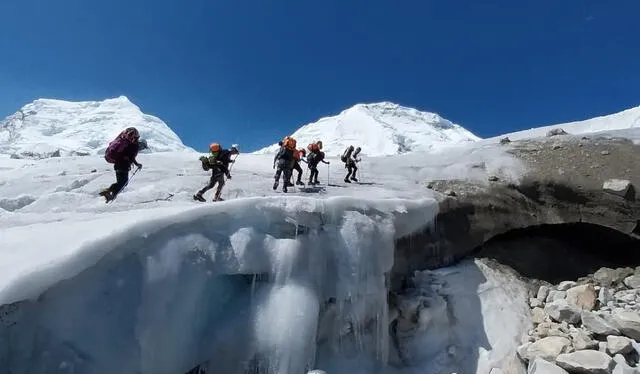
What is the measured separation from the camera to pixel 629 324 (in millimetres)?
9664

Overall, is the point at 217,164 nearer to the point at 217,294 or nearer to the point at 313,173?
the point at 313,173

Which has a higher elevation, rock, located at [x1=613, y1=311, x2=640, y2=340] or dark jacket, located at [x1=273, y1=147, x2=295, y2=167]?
dark jacket, located at [x1=273, y1=147, x2=295, y2=167]

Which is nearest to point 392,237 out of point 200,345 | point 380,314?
point 380,314

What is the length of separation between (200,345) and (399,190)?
790 centimetres

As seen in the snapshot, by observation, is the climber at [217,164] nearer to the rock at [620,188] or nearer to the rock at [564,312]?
the rock at [564,312]

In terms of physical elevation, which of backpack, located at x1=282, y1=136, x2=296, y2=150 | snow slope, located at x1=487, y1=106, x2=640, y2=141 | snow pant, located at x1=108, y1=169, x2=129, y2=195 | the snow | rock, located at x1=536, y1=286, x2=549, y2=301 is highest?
snow slope, located at x1=487, y1=106, x2=640, y2=141

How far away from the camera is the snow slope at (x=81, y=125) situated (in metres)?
124

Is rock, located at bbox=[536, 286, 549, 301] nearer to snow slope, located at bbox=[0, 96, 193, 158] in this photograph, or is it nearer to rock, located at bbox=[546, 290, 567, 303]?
rock, located at bbox=[546, 290, 567, 303]

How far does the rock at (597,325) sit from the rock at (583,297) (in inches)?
29.1

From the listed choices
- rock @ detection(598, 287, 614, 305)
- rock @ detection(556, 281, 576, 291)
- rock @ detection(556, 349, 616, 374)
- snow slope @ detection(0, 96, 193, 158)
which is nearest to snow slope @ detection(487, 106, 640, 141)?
rock @ detection(556, 281, 576, 291)

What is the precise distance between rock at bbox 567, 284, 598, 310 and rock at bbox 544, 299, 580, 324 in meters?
0.45

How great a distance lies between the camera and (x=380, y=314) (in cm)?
942

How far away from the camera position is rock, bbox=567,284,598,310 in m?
10.7

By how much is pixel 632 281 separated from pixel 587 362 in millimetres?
4591
